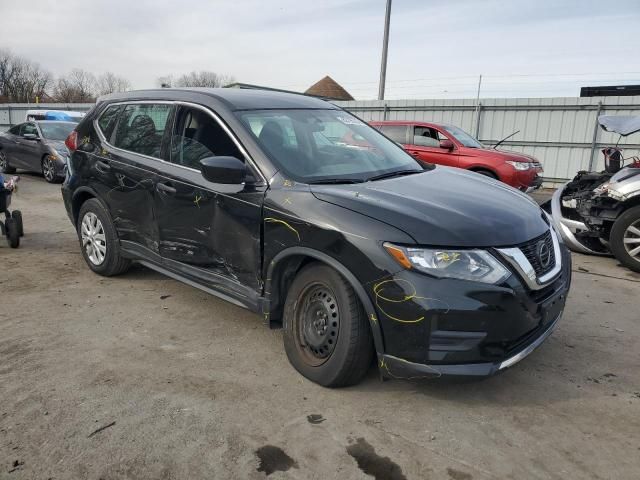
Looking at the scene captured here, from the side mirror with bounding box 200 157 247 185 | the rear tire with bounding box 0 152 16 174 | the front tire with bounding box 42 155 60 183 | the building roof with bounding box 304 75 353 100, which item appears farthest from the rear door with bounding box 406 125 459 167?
the building roof with bounding box 304 75 353 100

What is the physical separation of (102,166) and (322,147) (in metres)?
2.25

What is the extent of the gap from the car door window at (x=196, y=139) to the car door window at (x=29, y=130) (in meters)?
10.4

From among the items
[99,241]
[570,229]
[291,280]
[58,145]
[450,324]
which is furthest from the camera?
[58,145]

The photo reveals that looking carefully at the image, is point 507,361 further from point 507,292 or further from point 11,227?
point 11,227

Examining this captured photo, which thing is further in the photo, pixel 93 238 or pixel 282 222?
pixel 93 238

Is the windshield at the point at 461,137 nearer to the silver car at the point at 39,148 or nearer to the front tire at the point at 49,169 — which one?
the silver car at the point at 39,148

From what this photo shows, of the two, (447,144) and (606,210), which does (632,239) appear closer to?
(606,210)

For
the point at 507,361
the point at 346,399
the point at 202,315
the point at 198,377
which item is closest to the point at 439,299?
the point at 507,361

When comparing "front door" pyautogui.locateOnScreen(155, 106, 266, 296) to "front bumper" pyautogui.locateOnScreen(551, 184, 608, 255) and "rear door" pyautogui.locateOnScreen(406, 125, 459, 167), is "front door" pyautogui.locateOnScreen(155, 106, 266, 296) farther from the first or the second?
"rear door" pyautogui.locateOnScreen(406, 125, 459, 167)

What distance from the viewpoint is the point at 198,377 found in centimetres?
327

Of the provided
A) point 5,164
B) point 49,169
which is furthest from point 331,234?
point 5,164

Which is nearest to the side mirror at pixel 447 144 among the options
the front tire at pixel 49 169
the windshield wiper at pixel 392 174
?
the windshield wiper at pixel 392 174

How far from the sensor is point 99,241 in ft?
16.4

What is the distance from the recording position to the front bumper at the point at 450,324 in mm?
2625
